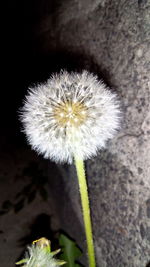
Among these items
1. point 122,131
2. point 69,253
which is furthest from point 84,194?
point 69,253

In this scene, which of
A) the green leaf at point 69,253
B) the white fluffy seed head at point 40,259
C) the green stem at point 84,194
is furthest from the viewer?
the green leaf at point 69,253

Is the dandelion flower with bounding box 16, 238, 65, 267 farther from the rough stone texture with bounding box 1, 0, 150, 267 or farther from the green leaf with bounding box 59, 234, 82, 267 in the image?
the green leaf with bounding box 59, 234, 82, 267

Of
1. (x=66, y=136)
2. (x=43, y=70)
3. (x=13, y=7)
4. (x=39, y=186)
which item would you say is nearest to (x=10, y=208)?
(x=39, y=186)

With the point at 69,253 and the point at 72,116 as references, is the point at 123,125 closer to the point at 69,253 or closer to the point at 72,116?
the point at 72,116

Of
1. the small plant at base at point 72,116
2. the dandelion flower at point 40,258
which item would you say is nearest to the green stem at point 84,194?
the small plant at base at point 72,116

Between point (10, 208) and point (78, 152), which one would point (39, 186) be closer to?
point (10, 208)

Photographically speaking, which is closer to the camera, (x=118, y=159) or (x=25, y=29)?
(x=118, y=159)

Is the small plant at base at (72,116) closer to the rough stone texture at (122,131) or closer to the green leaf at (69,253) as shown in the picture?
the rough stone texture at (122,131)

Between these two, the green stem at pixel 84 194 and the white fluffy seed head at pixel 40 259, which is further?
the green stem at pixel 84 194
